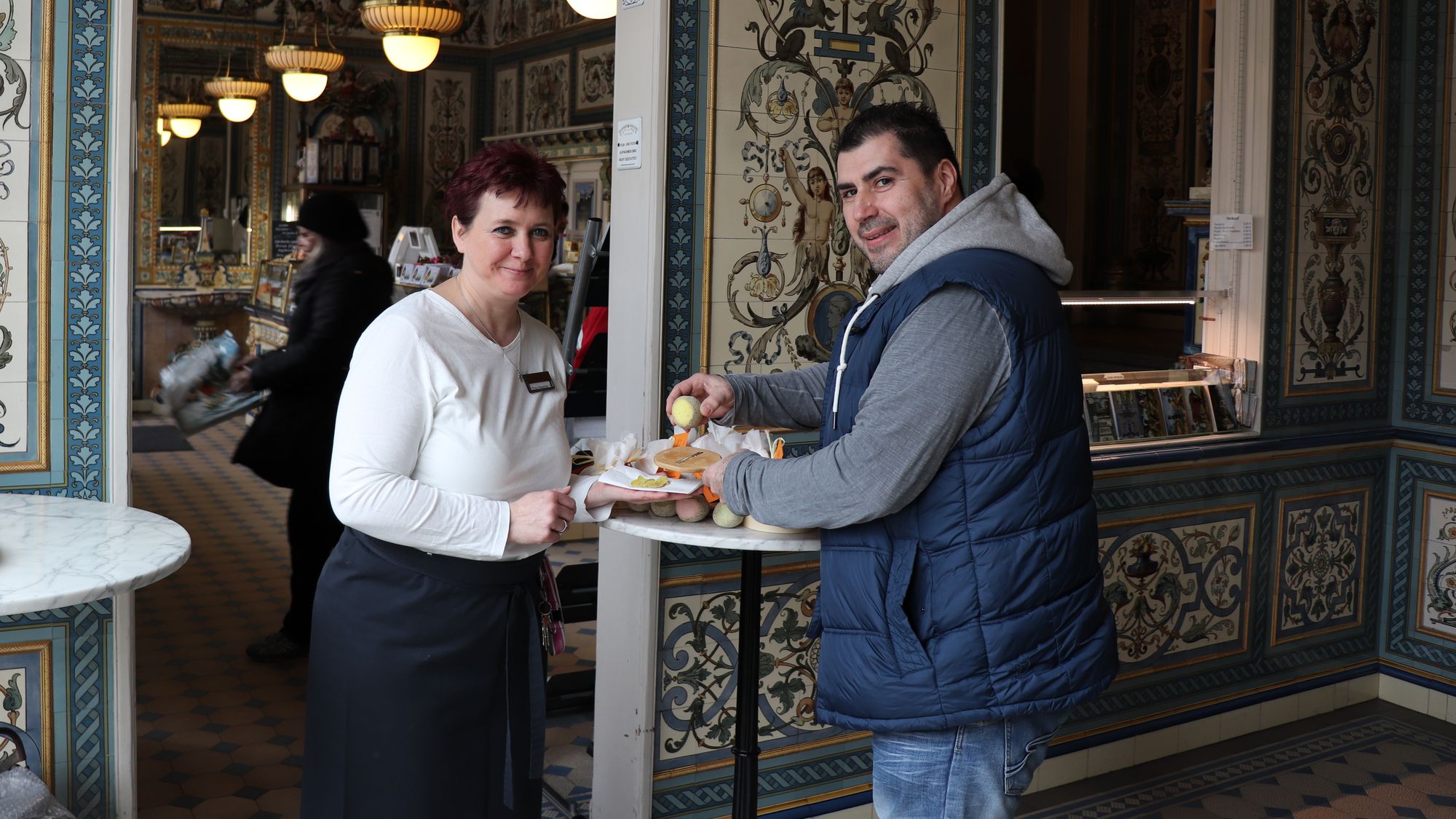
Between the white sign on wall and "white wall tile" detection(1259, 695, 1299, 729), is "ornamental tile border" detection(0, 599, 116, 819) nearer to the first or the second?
the white sign on wall

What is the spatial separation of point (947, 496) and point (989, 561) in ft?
0.41

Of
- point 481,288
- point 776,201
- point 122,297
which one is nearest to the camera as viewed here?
point 481,288

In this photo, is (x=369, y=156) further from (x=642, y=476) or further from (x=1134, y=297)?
(x=642, y=476)

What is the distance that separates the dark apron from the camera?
2.40 meters

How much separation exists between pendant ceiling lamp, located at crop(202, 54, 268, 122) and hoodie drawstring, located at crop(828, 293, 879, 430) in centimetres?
1021

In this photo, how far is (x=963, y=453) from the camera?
7.07ft

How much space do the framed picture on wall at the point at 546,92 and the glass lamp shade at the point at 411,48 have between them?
3132mm

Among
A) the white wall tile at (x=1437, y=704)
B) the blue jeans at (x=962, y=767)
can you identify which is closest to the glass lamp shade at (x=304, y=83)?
the white wall tile at (x=1437, y=704)

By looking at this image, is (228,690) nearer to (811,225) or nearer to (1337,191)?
(811,225)

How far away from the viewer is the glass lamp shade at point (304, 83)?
10.5 m

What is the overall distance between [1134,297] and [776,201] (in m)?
1.57

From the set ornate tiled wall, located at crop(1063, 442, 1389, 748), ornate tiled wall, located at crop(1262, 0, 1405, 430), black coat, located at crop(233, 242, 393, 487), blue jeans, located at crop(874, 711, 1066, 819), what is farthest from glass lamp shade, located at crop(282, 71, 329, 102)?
blue jeans, located at crop(874, 711, 1066, 819)

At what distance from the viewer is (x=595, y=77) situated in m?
11.0

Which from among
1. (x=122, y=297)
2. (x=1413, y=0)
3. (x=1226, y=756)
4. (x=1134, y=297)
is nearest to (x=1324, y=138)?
(x=1413, y=0)
